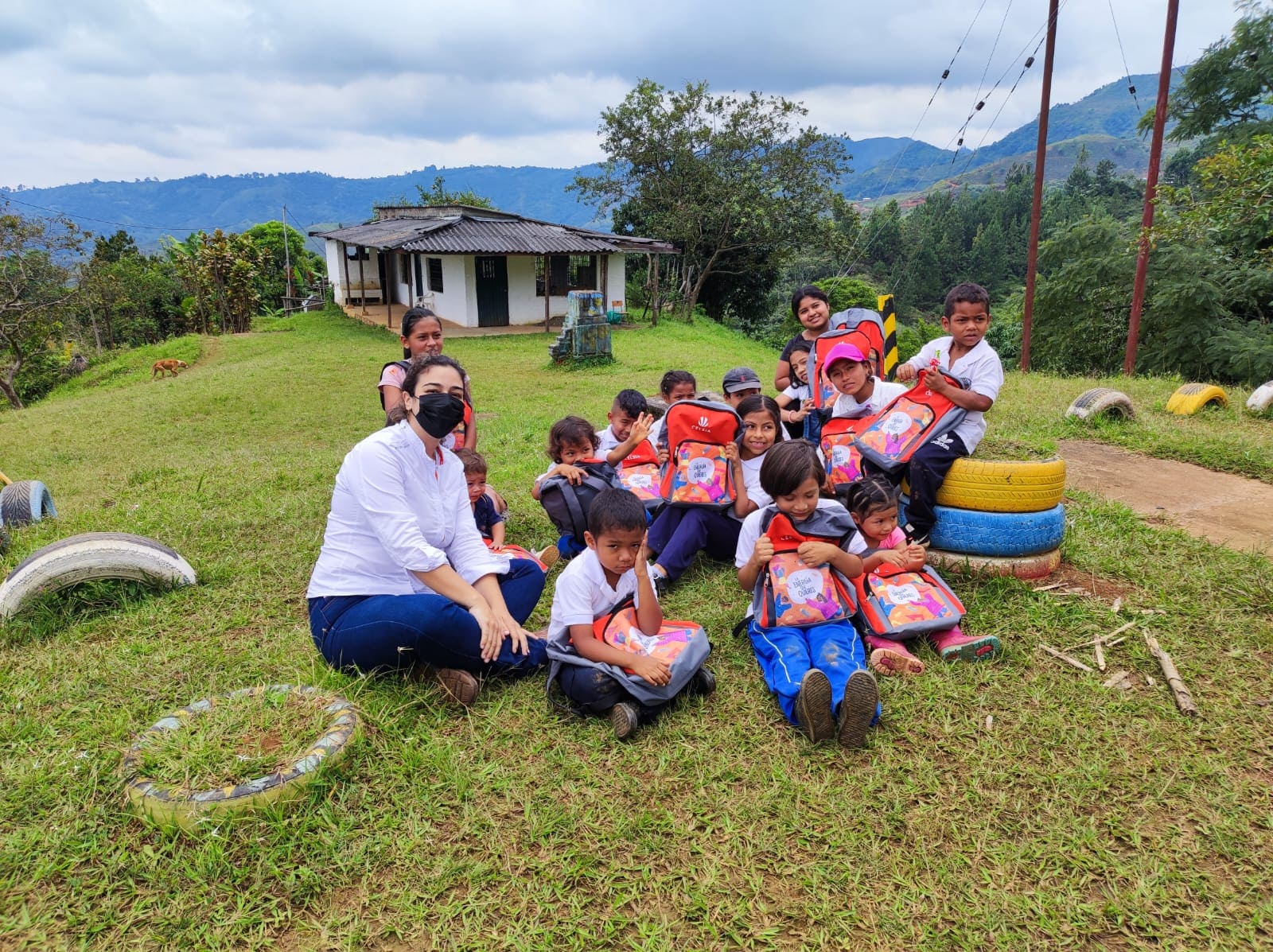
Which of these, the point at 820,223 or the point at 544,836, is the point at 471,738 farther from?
the point at 820,223

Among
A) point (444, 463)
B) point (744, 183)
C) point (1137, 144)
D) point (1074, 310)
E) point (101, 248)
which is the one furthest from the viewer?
point (1137, 144)

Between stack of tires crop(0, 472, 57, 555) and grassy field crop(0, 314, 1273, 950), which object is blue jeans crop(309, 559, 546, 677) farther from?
stack of tires crop(0, 472, 57, 555)

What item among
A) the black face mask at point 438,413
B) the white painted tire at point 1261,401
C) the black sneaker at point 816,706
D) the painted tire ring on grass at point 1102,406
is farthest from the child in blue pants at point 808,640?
the white painted tire at point 1261,401

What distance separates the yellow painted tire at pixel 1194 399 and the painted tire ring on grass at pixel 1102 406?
132cm

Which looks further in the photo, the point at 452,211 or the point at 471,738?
the point at 452,211

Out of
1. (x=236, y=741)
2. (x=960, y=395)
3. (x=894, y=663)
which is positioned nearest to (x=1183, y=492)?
(x=960, y=395)

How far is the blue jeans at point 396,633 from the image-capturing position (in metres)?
3.12

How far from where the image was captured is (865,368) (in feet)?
15.0

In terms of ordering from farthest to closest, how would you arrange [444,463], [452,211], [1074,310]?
[452,211]
[1074,310]
[444,463]

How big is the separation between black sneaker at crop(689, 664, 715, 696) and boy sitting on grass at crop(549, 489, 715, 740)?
9 cm

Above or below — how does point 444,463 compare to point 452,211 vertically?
below

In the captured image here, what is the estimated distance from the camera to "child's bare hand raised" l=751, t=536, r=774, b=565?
326cm

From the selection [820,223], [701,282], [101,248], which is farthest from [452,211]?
[101,248]

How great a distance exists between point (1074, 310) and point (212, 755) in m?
25.1
